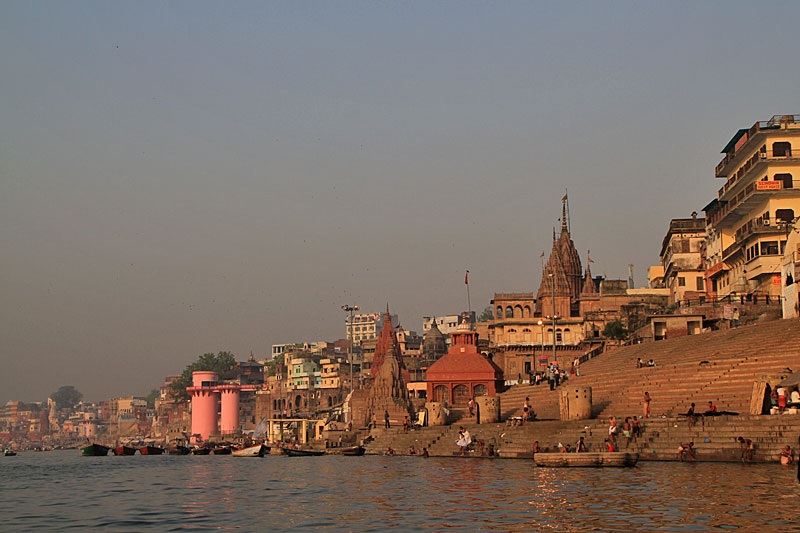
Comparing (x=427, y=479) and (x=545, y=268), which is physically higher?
(x=545, y=268)

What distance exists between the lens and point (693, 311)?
52594 millimetres

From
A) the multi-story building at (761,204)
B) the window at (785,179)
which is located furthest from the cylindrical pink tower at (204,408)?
the window at (785,179)

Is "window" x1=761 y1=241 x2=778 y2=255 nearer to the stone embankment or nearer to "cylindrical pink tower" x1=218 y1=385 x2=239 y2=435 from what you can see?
the stone embankment

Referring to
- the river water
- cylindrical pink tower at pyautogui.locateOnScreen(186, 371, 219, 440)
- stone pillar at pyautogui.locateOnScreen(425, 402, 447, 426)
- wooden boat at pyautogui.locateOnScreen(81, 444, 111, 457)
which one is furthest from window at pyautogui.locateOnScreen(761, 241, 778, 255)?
cylindrical pink tower at pyautogui.locateOnScreen(186, 371, 219, 440)

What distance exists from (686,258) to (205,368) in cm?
11051

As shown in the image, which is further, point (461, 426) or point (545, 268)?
point (545, 268)

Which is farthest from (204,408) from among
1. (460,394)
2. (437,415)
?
(437,415)

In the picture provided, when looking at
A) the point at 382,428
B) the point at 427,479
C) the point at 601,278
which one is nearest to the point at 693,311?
the point at 382,428

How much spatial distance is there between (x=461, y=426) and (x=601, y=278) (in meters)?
71.1

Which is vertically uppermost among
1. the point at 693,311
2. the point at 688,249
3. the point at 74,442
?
the point at 688,249

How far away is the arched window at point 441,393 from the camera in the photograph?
67812mm

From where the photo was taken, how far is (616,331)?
69188mm

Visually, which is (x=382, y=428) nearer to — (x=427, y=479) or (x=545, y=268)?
(x=427, y=479)

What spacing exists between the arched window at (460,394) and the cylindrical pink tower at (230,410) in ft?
219
